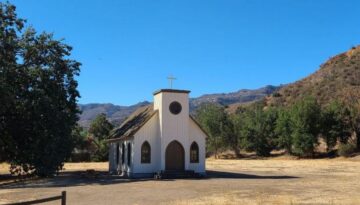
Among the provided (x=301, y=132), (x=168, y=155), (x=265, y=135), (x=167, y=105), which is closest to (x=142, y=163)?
(x=168, y=155)

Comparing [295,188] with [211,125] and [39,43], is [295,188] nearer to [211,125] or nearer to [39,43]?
[39,43]

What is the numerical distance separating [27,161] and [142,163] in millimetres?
8381

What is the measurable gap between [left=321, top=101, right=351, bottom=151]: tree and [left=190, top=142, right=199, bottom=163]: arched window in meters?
37.5

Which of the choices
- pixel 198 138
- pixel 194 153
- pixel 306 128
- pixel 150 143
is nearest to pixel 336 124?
pixel 306 128

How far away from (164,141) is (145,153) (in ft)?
5.87

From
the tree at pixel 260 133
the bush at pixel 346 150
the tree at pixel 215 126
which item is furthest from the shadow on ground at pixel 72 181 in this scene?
the tree at pixel 215 126

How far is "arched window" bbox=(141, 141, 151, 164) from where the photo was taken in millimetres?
34844

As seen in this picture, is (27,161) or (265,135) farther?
(265,135)

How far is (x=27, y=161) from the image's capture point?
32344 millimetres

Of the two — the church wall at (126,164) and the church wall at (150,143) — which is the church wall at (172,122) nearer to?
the church wall at (150,143)

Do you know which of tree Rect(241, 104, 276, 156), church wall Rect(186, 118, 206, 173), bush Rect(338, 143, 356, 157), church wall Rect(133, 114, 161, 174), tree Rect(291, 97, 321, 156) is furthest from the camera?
tree Rect(241, 104, 276, 156)

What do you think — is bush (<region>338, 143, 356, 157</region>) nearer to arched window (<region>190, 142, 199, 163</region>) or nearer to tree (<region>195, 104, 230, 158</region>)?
tree (<region>195, 104, 230, 158</region>)

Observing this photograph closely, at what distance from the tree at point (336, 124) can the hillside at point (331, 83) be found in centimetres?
2547

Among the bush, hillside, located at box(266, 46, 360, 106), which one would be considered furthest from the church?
hillside, located at box(266, 46, 360, 106)
